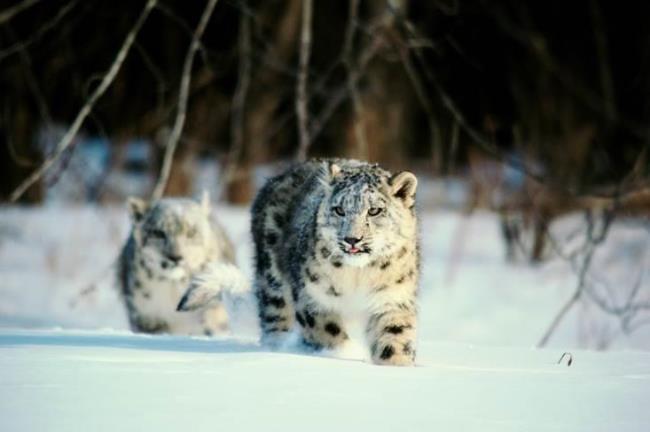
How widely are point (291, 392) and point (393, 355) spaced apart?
1.28 m

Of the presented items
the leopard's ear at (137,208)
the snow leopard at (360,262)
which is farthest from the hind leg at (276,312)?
the leopard's ear at (137,208)

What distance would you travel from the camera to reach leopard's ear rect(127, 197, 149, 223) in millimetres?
10070

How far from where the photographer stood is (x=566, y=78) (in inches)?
743

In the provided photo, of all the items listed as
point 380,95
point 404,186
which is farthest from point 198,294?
point 380,95

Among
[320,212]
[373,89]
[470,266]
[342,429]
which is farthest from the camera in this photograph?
[470,266]

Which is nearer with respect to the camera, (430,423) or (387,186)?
(430,423)

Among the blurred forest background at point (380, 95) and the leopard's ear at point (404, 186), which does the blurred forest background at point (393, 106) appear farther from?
the leopard's ear at point (404, 186)

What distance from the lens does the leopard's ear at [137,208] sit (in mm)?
10070

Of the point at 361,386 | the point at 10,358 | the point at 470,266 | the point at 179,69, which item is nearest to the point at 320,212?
the point at 361,386

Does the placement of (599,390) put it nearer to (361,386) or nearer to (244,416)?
(361,386)

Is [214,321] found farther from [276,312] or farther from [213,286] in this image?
[276,312]

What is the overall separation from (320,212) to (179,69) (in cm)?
1205

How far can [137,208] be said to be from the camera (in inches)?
399

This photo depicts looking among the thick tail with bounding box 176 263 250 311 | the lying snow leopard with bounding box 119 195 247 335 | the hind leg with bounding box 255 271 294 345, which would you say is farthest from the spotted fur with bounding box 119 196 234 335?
the hind leg with bounding box 255 271 294 345
